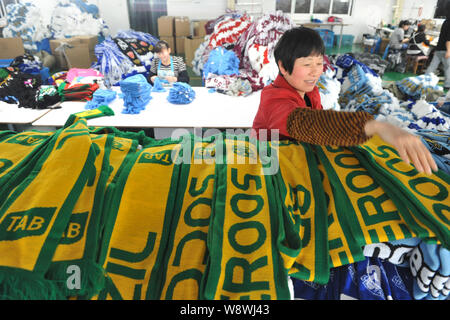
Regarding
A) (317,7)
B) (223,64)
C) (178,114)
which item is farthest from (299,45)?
(317,7)

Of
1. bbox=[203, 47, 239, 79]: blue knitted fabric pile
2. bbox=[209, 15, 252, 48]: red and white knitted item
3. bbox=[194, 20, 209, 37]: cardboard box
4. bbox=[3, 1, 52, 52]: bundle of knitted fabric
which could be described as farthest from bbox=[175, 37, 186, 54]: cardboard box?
bbox=[203, 47, 239, 79]: blue knitted fabric pile

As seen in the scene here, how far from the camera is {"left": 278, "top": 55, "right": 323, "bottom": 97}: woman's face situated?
1.04m

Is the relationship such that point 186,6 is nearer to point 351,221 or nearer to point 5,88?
point 5,88

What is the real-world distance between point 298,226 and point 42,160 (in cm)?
69

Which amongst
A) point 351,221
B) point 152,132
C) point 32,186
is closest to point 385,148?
point 351,221

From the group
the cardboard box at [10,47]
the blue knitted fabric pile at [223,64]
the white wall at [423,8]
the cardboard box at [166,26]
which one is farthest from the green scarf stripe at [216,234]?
the white wall at [423,8]

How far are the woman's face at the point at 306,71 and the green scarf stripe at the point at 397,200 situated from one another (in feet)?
1.38

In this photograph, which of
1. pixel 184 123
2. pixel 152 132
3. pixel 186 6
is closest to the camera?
pixel 184 123

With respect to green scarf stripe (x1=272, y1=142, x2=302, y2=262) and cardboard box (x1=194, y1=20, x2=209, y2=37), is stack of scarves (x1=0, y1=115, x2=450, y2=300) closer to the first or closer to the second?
green scarf stripe (x1=272, y1=142, x2=302, y2=262)

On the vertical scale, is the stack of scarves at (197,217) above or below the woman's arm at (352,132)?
below

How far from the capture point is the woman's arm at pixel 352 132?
59cm

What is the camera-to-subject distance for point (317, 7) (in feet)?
30.0

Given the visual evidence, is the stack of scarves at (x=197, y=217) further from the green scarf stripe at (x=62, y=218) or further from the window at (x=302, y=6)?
the window at (x=302, y=6)

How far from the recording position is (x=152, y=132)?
7.26 ft
